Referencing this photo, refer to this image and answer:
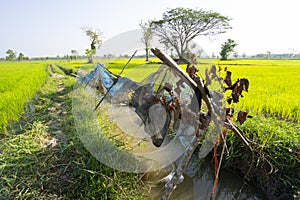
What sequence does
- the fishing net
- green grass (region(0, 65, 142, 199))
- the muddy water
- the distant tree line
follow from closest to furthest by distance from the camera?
the fishing net, green grass (region(0, 65, 142, 199)), the muddy water, the distant tree line

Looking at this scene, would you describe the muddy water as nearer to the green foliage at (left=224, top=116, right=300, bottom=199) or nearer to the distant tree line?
the green foliage at (left=224, top=116, right=300, bottom=199)

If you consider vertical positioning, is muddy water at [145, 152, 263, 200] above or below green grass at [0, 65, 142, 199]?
below

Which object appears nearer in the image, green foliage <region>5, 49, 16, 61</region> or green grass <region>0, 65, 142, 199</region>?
green grass <region>0, 65, 142, 199</region>

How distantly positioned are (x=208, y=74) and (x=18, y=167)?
189cm

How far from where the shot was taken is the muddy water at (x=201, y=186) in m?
1.84

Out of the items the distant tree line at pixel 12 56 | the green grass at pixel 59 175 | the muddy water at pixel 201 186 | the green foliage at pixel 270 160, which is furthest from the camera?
the distant tree line at pixel 12 56

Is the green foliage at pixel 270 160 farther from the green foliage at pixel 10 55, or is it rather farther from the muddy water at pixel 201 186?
the green foliage at pixel 10 55

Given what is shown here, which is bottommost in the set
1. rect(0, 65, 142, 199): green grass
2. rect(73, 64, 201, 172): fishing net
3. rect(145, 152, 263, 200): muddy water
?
rect(145, 152, 263, 200): muddy water

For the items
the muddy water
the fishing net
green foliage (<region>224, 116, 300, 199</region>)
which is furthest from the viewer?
the muddy water

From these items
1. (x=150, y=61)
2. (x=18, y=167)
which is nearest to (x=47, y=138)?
(x=18, y=167)

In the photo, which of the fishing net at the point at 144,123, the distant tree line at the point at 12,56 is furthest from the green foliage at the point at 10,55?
the fishing net at the point at 144,123

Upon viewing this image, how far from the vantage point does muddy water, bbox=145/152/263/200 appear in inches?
72.4

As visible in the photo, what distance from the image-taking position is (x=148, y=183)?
1.90 meters

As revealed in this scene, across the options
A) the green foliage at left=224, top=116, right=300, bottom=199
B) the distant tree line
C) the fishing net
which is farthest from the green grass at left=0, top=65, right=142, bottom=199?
the distant tree line
